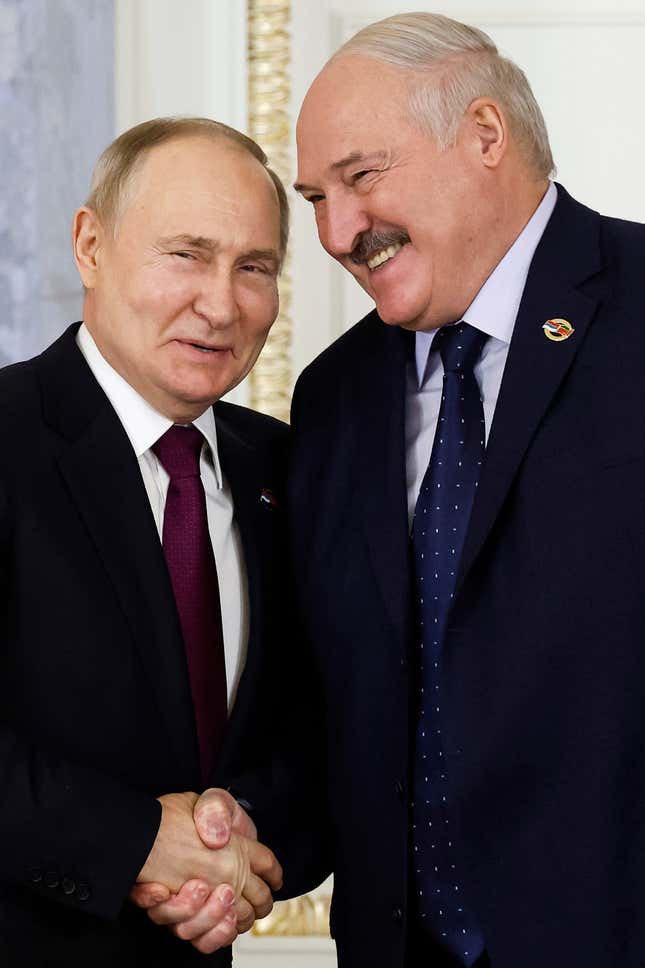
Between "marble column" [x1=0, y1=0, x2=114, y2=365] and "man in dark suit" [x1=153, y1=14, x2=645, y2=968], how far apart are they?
0.95m

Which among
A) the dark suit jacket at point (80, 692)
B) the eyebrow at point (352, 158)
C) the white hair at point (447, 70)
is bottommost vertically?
the dark suit jacket at point (80, 692)

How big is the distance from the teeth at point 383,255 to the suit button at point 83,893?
822 mm

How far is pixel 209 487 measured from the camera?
1856mm

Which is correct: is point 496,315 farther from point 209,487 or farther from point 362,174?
point 209,487

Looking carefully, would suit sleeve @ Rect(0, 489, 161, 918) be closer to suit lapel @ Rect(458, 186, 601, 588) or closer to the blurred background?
suit lapel @ Rect(458, 186, 601, 588)

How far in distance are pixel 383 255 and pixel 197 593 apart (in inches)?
18.9

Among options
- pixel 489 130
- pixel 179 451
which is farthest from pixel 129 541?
pixel 489 130

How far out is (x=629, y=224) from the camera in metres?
1.77

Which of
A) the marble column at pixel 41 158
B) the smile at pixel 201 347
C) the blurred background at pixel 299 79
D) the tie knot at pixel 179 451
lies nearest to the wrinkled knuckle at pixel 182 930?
the tie knot at pixel 179 451

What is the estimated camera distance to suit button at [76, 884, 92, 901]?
1.58 meters

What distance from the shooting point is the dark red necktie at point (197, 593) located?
1.72 metres

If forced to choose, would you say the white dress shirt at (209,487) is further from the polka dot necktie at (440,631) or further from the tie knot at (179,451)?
the polka dot necktie at (440,631)

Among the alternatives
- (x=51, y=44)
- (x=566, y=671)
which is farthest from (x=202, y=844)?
(x=51, y=44)

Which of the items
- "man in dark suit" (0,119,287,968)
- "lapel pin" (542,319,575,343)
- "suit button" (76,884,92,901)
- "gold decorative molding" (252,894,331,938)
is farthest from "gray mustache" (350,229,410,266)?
"gold decorative molding" (252,894,331,938)
